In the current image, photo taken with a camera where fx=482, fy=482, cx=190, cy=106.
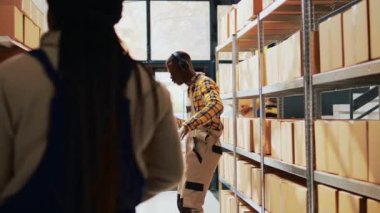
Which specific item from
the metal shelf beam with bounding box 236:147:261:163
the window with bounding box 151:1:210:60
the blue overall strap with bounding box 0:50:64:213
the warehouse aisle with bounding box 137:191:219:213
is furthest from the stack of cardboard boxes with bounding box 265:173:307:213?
the window with bounding box 151:1:210:60

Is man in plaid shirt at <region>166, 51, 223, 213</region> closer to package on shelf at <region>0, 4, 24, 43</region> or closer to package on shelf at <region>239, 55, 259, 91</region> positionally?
package on shelf at <region>239, 55, 259, 91</region>

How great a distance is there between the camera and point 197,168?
3.48 metres

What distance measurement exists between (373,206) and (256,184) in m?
1.80

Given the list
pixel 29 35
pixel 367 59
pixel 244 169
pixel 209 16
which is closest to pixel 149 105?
pixel 367 59

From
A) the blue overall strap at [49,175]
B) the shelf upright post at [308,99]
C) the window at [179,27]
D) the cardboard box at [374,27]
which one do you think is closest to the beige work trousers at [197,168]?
the shelf upright post at [308,99]

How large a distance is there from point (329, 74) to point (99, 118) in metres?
1.35

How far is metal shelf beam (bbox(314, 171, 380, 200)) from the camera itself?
177cm

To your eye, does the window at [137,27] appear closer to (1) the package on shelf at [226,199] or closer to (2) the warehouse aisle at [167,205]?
(2) the warehouse aisle at [167,205]

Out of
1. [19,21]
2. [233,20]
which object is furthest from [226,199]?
[19,21]

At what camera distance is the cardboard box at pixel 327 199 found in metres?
2.14

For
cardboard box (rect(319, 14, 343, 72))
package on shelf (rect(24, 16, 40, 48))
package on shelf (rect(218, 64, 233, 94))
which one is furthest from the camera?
package on shelf (rect(218, 64, 233, 94))

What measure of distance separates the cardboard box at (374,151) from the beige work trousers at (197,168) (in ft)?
5.74

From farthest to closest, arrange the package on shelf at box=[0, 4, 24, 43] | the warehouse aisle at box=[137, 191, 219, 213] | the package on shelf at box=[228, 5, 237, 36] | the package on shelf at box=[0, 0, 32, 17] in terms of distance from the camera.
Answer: the warehouse aisle at box=[137, 191, 219, 213], the package on shelf at box=[228, 5, 237, 36], the package on shelf at box=[0, 0, 32, 17], the package on shelf at box=[0, 4, 24, 43]

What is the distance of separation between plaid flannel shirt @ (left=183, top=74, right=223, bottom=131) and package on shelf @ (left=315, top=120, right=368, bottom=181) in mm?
1117
